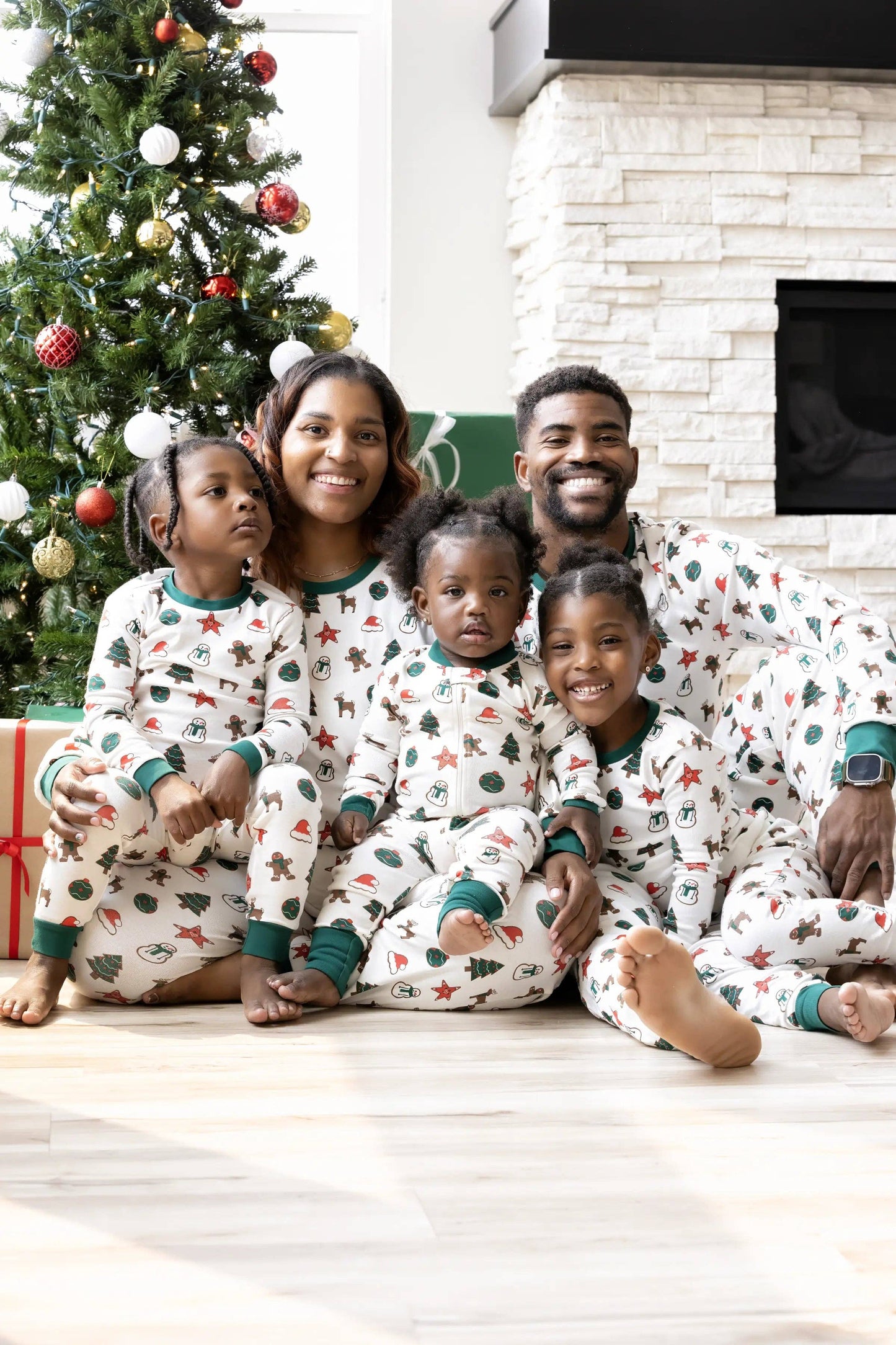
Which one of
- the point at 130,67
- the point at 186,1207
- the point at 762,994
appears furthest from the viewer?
the point at 130,67

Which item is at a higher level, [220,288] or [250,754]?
[220,288]

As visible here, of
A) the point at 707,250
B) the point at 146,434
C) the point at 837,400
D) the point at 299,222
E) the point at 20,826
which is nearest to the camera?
the point at 20,826

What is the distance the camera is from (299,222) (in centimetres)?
251

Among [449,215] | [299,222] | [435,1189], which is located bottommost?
[435,1189]

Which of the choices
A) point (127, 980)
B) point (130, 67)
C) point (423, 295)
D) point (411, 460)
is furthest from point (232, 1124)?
point (423, 295)

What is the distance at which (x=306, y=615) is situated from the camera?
190 centimetres

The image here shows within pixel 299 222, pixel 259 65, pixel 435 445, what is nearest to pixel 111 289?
pixel 299 222

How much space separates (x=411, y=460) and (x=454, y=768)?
1.76 feet

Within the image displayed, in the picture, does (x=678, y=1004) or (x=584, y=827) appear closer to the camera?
(x=678, y=1004)

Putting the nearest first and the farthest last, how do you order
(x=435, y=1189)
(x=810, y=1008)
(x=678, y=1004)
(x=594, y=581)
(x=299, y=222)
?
(x=435, y=1189), (x=678, y=1004), (x=810, y=1008), (x=594, y=581), (x=299, y=222)

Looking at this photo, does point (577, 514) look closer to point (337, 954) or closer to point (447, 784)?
point (447, 784)

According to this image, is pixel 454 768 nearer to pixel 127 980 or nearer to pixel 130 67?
pixel 127 980

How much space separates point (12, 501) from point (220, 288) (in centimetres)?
52

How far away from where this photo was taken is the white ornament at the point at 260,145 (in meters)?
2.45
